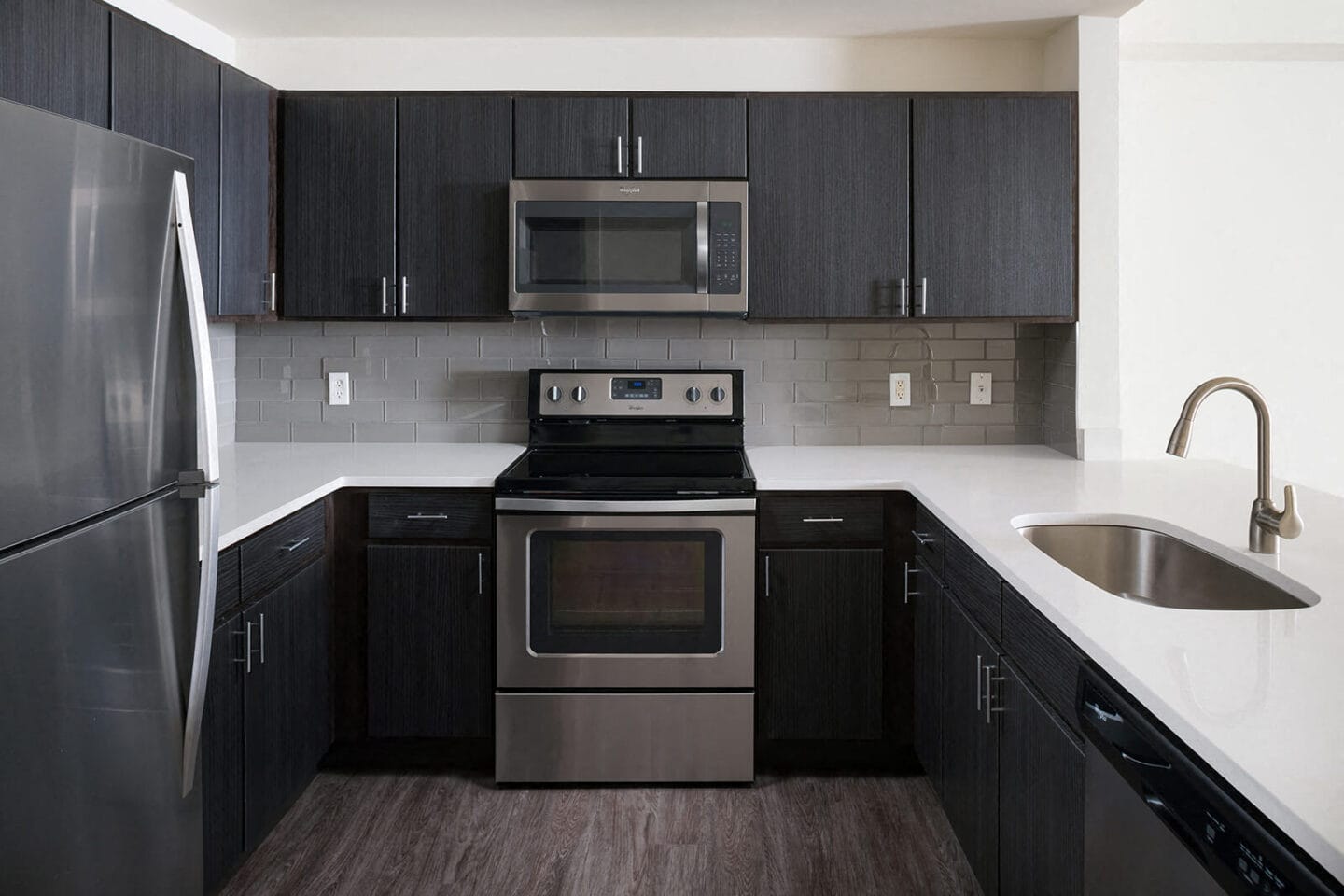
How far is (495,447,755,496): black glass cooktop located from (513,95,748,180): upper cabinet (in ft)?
2.78

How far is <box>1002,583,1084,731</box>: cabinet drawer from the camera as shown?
166 centimetres

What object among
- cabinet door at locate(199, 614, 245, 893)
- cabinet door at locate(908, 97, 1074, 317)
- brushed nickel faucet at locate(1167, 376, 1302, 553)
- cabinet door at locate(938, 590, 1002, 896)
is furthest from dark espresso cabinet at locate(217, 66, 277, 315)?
brushed nickel faucet at locate(1167, 376, 1302, 553)

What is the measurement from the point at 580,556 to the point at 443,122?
4.47 ft

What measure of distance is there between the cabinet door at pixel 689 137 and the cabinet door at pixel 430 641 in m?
1.26

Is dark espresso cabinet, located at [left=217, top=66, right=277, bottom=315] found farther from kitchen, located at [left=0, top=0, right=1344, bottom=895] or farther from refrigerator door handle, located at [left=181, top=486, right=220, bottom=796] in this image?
refrigerator door handle, located at [left=181, top=486, right=220, bottom=796]

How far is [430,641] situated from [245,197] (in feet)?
4.43

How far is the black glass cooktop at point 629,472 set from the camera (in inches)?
114

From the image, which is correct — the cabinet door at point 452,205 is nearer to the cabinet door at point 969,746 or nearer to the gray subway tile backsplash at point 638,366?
the gray subway tile backsplash at point 638,366

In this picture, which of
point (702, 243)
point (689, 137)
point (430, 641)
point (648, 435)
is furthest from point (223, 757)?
point (689, 137)

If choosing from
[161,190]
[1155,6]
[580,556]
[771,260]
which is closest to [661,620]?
[580,556]

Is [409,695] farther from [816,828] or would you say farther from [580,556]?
[816,828]

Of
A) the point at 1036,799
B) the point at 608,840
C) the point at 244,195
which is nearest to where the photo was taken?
the point at 1036,799

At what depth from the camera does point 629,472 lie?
10.1 feet

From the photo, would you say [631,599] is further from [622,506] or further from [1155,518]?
[1155,518]
